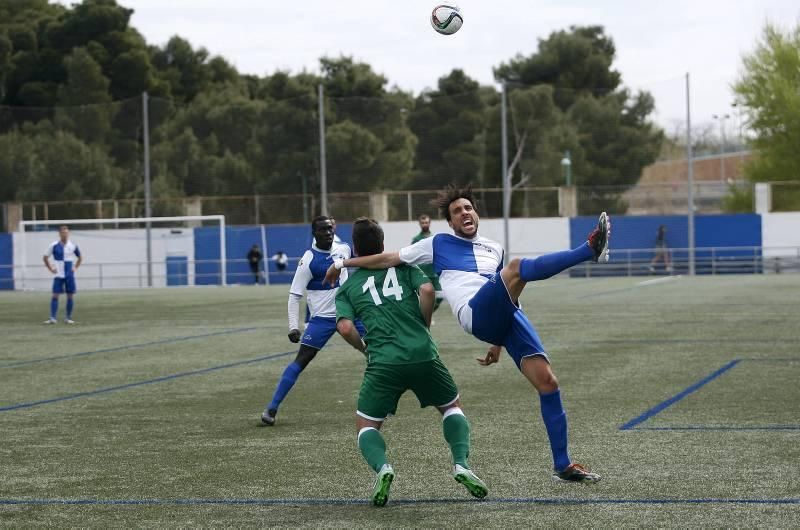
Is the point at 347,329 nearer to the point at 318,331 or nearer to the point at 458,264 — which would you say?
the point at 458,264

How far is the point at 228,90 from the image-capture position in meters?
63.6

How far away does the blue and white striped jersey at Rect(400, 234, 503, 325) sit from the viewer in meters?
7.39

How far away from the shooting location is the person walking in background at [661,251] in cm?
4738

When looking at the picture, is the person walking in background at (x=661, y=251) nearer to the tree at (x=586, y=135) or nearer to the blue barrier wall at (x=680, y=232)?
the blue barrier wall at (x=680, y=232)

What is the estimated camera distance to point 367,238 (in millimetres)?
7246

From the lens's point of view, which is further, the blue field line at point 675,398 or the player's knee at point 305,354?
the player's knee at point 305,354

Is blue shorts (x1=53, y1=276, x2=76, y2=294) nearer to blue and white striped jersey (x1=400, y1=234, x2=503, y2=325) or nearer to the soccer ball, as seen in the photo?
the soccer ball

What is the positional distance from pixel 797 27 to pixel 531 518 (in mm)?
54530

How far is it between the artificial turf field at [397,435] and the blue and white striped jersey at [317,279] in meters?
0.95

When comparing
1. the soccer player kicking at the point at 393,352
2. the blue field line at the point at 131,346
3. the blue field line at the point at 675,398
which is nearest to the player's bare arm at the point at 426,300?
the soccer player kicking at the point at 393,352

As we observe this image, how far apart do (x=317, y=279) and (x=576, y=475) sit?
4246mm

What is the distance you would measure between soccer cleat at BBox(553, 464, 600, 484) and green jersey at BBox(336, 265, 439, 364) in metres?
1.11

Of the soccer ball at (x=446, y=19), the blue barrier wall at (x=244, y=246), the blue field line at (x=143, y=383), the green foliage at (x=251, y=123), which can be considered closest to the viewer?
the blue field line at (x=143, y=383)

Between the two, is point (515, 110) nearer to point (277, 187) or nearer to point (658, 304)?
point (277, 187)
